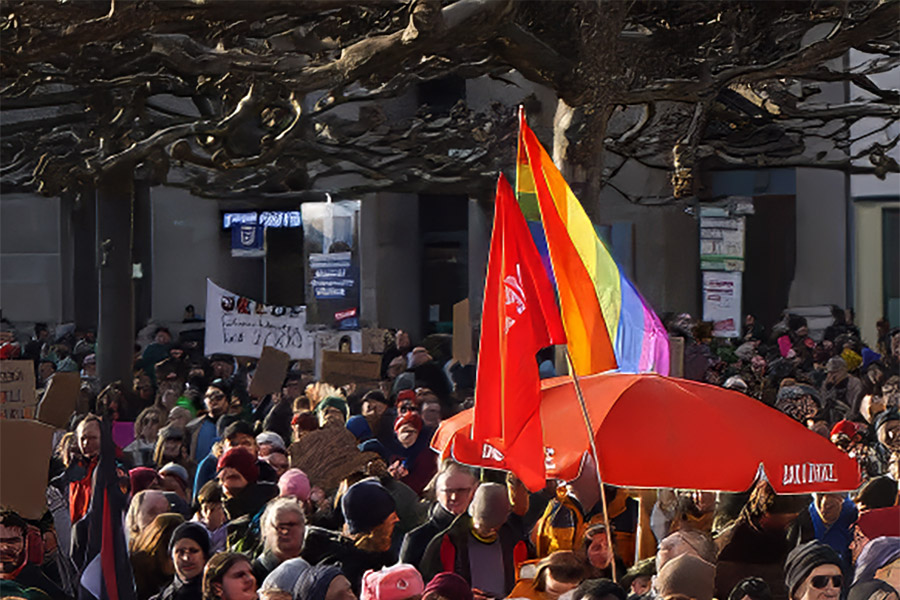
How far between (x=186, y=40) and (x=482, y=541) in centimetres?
503

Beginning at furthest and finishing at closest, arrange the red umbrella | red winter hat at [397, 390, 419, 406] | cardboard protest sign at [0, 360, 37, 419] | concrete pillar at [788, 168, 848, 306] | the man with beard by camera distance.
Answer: concrete pillar at [788, 168, 848, 306], cardboard protest sign at [0, 360, 37, 419], red winter hat at [397, 390, 419, 406], the man with beard, the red umbrella

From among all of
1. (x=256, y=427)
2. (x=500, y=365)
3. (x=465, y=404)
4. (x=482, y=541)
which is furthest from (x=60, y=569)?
(x=465, y=404)

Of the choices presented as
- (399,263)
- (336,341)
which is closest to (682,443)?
(336,341)

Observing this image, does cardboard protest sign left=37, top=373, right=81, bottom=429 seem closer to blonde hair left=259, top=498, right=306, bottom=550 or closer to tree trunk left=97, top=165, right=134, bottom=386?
blonde hair left=259, top=498, right=306, bottom=550

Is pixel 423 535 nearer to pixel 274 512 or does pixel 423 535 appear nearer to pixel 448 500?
pixel 448 500

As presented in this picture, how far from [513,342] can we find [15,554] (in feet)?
8.07

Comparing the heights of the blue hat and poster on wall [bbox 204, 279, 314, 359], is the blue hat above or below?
below

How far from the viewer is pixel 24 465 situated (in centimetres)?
726

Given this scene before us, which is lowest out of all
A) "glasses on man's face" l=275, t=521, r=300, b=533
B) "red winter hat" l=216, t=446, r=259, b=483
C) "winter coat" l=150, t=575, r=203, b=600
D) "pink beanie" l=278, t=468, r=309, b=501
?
"winter coat" l=150, t=575, r=203, b=600

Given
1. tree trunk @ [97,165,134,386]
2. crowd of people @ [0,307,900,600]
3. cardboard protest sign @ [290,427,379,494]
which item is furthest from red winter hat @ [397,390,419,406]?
tree trunk @ [97,165,134,386]

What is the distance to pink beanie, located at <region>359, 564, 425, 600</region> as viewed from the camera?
540 cm

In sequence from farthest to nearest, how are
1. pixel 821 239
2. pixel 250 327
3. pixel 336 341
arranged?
pixel 821 239 → pixel 336 341 → pixel 250 327

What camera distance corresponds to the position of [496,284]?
5.90 m

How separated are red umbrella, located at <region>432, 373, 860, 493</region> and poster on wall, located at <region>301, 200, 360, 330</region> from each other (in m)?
19.8
